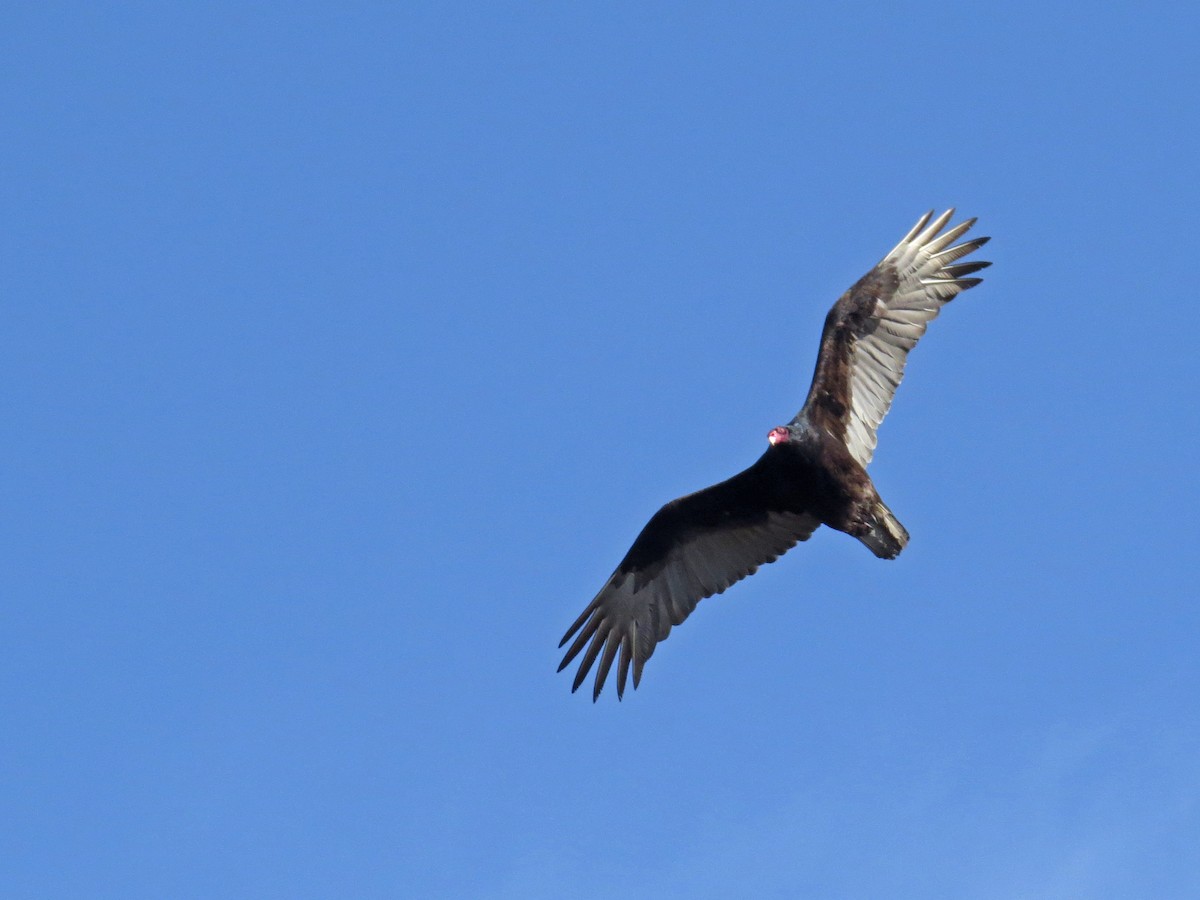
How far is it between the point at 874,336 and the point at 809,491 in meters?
1.50

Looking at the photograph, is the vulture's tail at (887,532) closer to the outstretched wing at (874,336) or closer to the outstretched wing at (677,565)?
the outstretched wing at (874,336)

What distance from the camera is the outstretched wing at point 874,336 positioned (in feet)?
46.2

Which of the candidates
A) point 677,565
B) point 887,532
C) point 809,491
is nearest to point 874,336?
point 809,491

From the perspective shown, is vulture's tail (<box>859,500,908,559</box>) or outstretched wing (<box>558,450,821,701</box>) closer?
vulture's tail (<box>859,500,908,559</box>)

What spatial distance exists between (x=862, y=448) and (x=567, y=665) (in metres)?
3.37

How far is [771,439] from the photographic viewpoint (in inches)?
539

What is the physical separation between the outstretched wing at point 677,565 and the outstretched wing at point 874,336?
99 centimetres

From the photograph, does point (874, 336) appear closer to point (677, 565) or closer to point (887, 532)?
point (887, 532)

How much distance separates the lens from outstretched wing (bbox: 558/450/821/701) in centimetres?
1457

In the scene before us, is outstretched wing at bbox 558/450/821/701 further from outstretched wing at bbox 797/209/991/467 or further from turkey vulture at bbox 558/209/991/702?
outstretched wing at bbox 797/209/991/467

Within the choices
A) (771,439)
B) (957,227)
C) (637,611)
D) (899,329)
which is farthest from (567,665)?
(957,227)

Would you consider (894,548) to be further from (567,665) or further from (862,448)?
(567,665)

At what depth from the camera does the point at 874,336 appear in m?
14.2

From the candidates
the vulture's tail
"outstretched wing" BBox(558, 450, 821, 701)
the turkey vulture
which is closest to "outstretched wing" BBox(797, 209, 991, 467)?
the turkey vulture
